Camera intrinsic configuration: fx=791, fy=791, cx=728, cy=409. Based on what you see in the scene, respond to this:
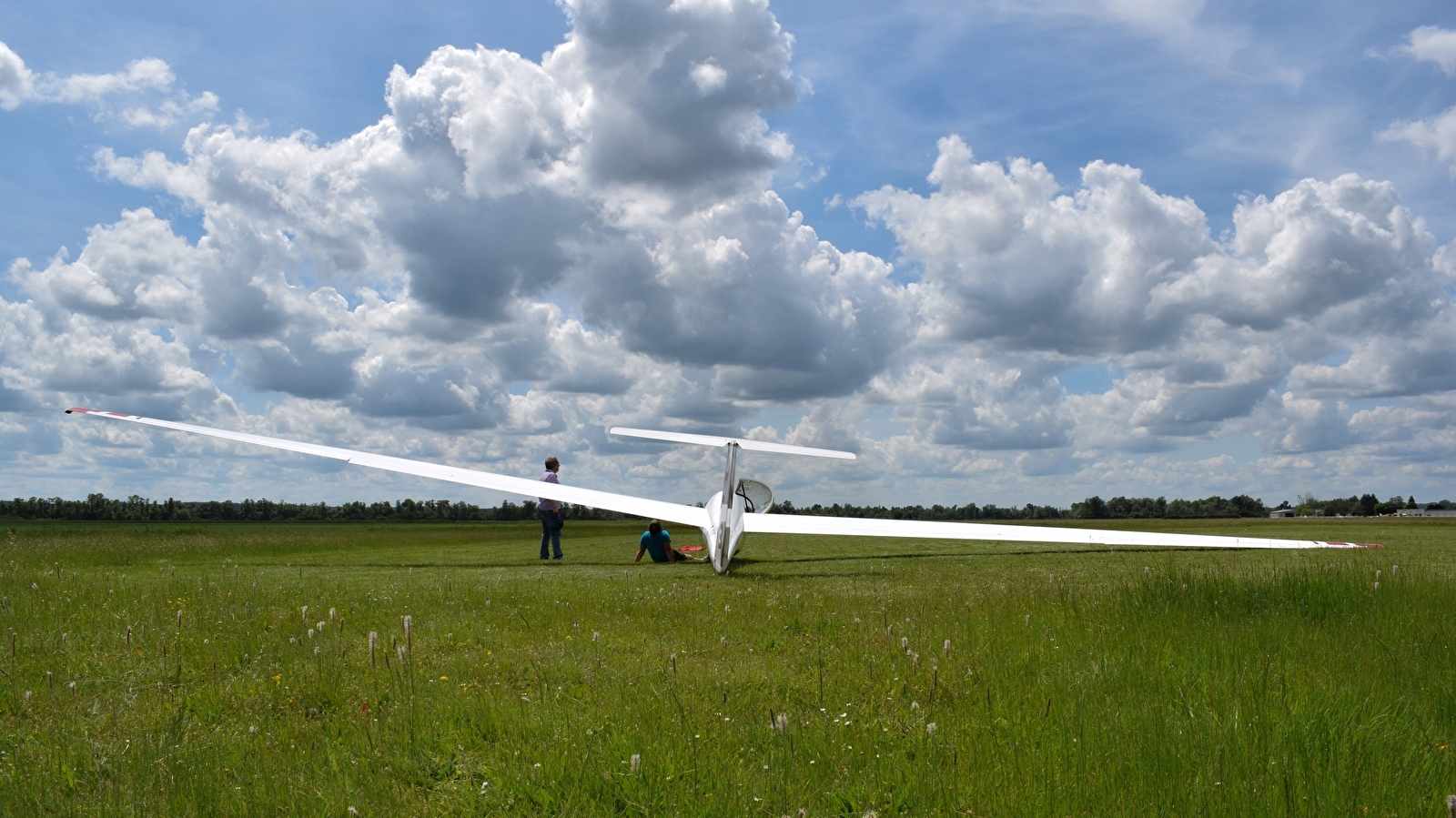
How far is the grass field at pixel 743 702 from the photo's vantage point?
3.62 metres

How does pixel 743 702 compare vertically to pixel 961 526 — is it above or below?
below

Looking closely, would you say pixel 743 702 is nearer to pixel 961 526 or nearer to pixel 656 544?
pixel 961 526

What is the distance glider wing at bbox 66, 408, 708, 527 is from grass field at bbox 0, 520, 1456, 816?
8.54 meters

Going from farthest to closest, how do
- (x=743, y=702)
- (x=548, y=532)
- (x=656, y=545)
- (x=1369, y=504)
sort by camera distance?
(x=1369, y=504) < (x=548, y=532) < (x=656, y=545) < (x=743, y=702)

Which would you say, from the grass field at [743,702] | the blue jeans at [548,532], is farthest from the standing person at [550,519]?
the grass field at [743,702]

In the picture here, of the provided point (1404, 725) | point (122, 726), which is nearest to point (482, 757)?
point (122, 726)

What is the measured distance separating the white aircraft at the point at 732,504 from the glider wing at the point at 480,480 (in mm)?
18

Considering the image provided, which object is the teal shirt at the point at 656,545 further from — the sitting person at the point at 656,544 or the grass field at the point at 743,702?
the grass field at the point at 743,702

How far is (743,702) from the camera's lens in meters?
4.98

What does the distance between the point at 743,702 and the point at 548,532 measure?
16872 mm

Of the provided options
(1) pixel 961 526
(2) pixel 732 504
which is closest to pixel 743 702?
(2) pixel 732 504

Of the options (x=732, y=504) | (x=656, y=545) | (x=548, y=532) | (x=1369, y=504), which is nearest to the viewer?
(x=732, y=504)

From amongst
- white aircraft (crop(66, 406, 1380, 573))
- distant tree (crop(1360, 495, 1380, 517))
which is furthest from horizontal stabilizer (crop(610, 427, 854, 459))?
distant tree (crop(1360, 495, 1380, 517))

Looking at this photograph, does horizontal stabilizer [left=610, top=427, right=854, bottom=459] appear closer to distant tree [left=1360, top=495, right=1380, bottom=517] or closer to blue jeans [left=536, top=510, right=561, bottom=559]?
blue jeans [left=536, top=510, right=561, bottom=559]
